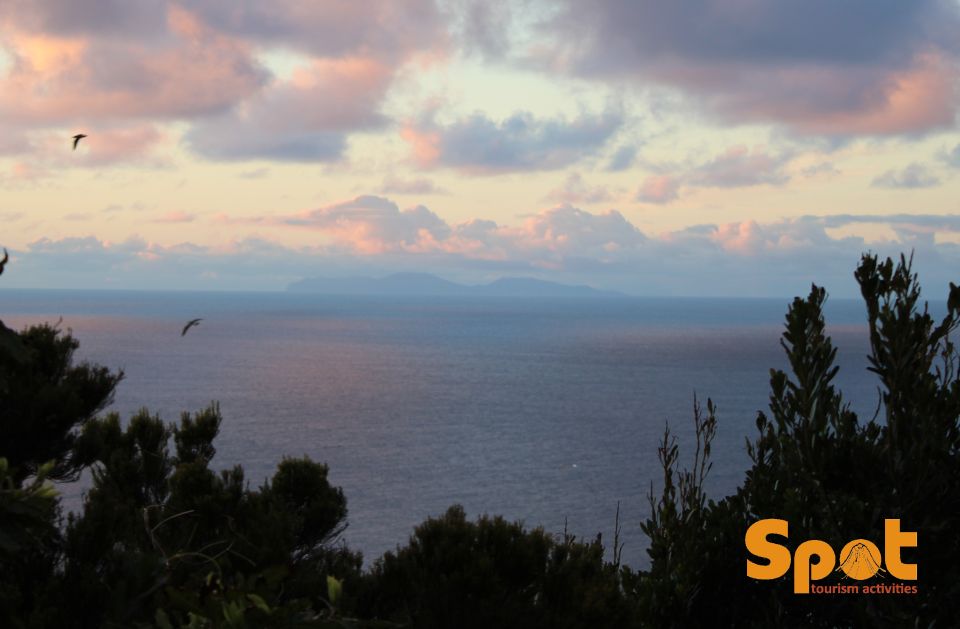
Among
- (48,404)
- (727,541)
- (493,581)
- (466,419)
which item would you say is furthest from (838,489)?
(466,419)

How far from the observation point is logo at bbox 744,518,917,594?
21.9ft

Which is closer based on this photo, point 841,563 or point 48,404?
point 841,563

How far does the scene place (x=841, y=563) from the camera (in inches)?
272

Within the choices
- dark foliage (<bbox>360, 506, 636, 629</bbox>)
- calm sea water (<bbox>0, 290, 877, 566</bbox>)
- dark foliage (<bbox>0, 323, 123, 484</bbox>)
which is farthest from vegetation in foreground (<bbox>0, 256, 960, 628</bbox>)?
calm sea water (<bbox>0, 290, 877, 566</bbox>)

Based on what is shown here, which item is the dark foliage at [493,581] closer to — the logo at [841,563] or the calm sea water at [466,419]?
the logo at [841,563]

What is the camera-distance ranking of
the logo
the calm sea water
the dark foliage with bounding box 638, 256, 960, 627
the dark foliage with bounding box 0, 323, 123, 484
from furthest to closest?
the calm sea water, the dark foliage with bounding box 0, 323, 123, 484, the dark foliage with bounding box 638, 256, 960, 627, the logo

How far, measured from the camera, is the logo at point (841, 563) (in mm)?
6664

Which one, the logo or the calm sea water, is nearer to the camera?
the logo

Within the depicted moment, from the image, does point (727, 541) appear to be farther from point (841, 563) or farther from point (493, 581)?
point (493, 581)

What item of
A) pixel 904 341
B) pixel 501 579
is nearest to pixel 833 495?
pixel 904 341

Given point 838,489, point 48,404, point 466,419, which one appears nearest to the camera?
point 838,489

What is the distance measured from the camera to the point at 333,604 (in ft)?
9.27

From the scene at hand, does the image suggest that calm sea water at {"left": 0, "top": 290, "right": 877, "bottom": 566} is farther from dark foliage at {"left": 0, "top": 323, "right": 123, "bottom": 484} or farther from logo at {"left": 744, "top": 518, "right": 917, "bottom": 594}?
logo at {"left": 744, "top": 518, "right": 917, "bottom": 594}

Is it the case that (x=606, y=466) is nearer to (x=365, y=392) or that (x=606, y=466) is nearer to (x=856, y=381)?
(x=365, y=392)
